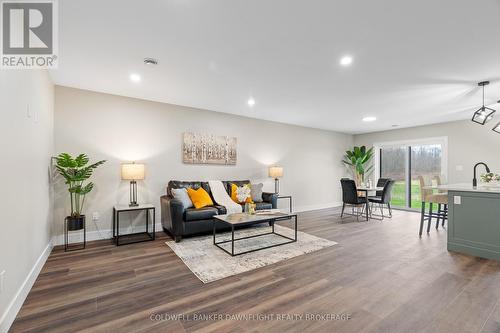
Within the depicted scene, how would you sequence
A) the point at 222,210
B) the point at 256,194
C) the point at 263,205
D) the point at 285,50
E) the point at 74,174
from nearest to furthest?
the point at 285,50 → the point at 74,174 → the point at 222,210 → the point at 263,205 → the point at 256,194

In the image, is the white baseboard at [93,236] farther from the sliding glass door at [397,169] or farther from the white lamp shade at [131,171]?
the sliding glass door at [397,169]

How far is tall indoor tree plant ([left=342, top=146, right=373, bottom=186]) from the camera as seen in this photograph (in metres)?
Result: 7.46

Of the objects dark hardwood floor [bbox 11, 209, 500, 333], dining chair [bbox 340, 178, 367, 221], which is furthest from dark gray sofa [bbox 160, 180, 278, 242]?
dining chair [bbox 340, 178, 367, 221]

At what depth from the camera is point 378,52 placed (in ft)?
8.59

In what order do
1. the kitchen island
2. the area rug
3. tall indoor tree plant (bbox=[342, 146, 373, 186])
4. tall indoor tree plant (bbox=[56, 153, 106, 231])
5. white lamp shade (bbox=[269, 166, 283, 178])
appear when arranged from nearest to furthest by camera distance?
the area rug, the kitchen island, tall indoor tree plant (bbox=[56, 153, 106, 231]), white lamp shade (bbox=[269, 166, 283, 178]), tall indoor tree plant (bbox=[342, 146, 373, 186])

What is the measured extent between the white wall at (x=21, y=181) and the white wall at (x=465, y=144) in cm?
808

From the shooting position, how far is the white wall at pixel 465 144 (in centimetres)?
531

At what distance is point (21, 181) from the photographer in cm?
207

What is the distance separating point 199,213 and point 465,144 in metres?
6.50

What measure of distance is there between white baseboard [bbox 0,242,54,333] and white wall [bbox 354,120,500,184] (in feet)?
26.6

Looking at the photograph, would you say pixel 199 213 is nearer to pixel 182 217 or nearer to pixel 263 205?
pixel 182 217

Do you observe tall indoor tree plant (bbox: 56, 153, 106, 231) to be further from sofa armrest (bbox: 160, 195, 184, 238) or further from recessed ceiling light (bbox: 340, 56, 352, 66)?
recessed ceiling light (bbox: 340, 56, 352, 66)

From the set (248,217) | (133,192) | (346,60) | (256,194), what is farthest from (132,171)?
(346,60)

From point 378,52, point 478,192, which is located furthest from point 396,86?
point 478,192
